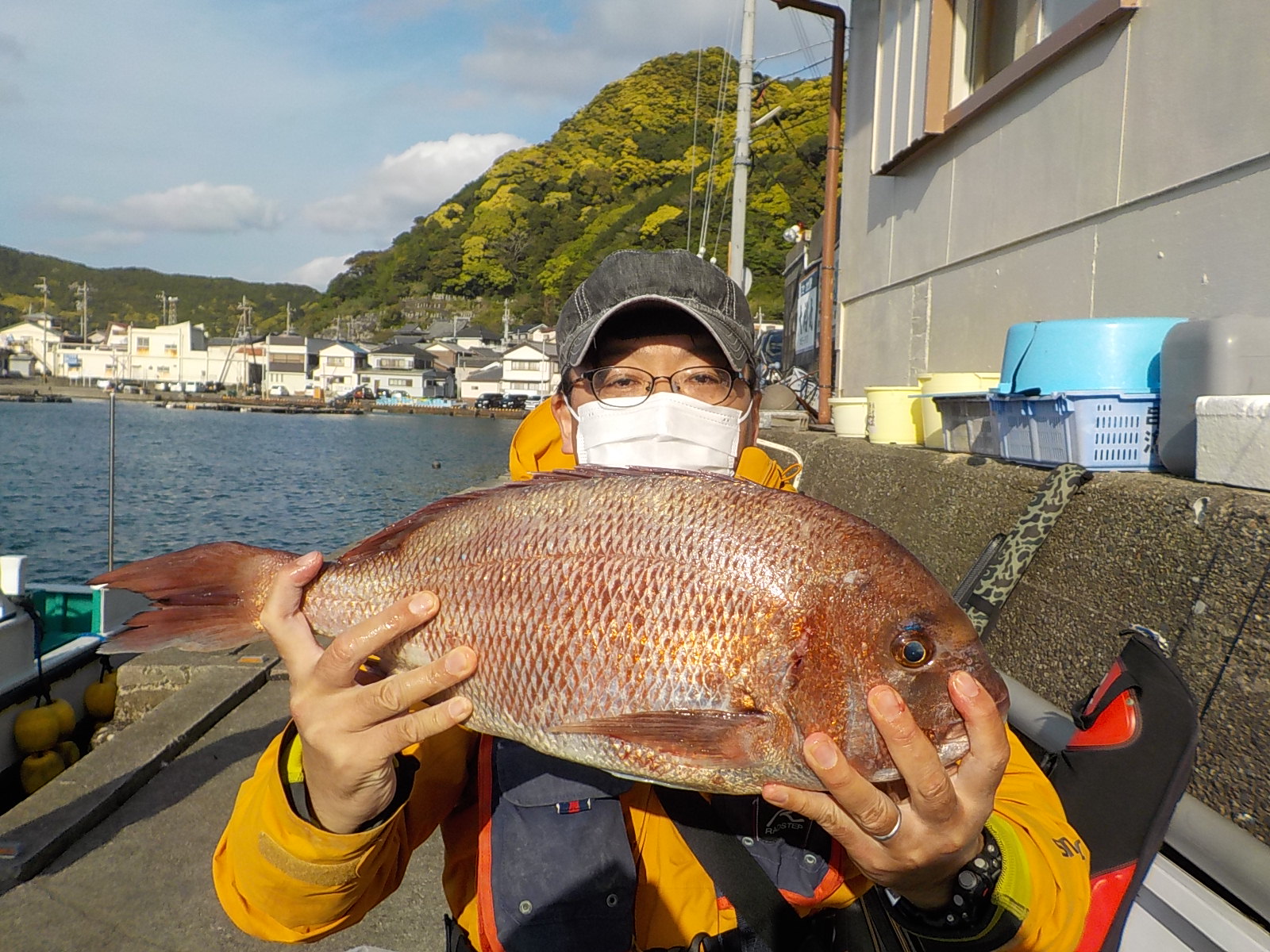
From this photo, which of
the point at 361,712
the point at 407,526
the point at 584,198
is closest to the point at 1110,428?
the point at 407,526

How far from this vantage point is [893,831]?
4.26ft

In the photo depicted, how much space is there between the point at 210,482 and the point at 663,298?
3192cm

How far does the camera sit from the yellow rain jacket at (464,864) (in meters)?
1.43

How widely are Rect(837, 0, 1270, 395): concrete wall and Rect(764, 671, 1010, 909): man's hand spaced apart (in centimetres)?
265

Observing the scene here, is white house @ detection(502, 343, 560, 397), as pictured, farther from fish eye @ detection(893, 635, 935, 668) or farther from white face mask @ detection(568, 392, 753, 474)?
fish eye @ detection(893, 635, 935, 668)

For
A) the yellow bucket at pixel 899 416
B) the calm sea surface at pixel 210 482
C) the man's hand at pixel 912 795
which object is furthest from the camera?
the calm sea surface at pixel 210 482

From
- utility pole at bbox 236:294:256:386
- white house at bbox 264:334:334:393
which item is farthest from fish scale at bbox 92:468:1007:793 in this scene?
utility pole at bbox 236:294:256:386

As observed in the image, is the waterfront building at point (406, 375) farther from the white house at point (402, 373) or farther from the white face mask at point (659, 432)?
the white face mask at point (659, 432)

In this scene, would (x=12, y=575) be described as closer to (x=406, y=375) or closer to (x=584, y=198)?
(x=406, y=375)

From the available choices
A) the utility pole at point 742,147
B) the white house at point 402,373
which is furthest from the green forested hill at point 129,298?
the utility pole at point 742,147

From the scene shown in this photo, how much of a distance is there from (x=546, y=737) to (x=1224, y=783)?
1610mm

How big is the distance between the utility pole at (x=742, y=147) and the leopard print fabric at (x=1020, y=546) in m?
11.0

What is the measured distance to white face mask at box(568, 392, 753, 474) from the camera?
6.45 feet

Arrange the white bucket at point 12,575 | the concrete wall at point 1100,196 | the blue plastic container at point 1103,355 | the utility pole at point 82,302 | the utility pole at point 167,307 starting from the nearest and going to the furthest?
the blue plastic container at point 1103,355
the concrete wall at point 1100,196
the white bucket at point 12,575
the utility pole at point 82,302
the utility pole at point 167,307
